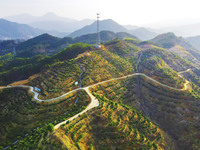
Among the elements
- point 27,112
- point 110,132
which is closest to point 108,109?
point 110,132

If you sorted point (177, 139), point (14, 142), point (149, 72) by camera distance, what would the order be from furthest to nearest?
1. point (149, 72)
2. point (177, 139)
3. point (14, 142)

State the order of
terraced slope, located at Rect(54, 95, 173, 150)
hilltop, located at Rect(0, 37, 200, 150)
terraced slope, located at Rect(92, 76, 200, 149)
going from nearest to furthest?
1. terraced slope, located at Rect(54, 95, 173, 150)
2. hilltop, located at Rect(0, 37, 200, 150)
3. terraced slope, located at Rect(92, 76, 200, 149)

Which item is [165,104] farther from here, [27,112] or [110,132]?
[27,112]

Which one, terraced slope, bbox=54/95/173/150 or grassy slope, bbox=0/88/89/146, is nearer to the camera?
terraced slope, bbox=54/95/173/150

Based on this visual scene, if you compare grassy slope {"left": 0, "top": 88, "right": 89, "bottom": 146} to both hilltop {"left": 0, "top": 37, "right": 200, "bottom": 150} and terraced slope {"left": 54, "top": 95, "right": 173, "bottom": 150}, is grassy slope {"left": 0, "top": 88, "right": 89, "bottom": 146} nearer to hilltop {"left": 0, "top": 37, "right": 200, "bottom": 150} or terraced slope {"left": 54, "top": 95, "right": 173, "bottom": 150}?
hilltop {"left": 0, "top": 37, "right": 200, "bottom": 150}

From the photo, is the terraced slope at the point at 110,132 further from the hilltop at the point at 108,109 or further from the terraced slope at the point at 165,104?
the terraced slope at the point at 165,104

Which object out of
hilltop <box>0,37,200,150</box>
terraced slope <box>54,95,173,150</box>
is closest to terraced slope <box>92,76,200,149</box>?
hilltop <box>0,37,200,150</box>

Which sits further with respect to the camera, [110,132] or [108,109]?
[108,109]

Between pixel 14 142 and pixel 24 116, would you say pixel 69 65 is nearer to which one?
pixel 24 116

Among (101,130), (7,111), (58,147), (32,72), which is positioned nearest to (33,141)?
(58,147)

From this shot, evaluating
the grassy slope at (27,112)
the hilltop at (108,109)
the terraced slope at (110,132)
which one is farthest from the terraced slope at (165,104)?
the grassy slope at (27,112)

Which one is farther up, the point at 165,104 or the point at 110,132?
the point at 110,132
